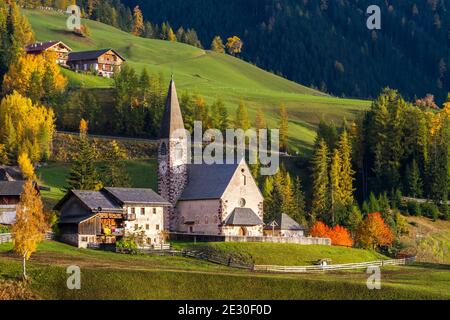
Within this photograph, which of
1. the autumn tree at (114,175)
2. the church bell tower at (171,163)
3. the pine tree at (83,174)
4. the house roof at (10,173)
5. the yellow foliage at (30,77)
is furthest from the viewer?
the yellow foliage at (30,77)

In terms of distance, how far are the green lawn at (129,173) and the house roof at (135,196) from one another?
18.2 metres

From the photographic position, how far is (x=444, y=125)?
14875 cm

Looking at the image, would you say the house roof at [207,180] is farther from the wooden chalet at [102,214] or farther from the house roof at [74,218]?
the house roof at [74,218]

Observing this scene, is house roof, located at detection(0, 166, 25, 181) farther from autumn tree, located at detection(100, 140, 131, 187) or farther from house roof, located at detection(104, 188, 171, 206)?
house roof, located at detection(104, 188, 171, 206)

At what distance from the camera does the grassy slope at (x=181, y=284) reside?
74938 millimetres

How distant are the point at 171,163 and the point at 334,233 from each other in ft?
66.0

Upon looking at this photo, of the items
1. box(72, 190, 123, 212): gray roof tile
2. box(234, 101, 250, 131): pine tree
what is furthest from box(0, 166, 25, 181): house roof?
box(234, 101, 250, 131): pine tree

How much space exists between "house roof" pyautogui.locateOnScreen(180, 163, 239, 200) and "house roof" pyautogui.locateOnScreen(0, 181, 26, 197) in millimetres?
16967

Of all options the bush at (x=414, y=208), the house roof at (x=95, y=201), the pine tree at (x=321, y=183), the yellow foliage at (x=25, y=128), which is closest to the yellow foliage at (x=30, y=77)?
the yellow foliage at (x=25, y=128)

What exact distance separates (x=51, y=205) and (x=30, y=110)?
37313mm

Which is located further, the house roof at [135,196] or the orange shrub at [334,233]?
the orange shrub at [334,233]

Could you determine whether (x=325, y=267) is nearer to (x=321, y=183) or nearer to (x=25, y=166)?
(x=321, y=183)

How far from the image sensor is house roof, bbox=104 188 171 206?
342ft
